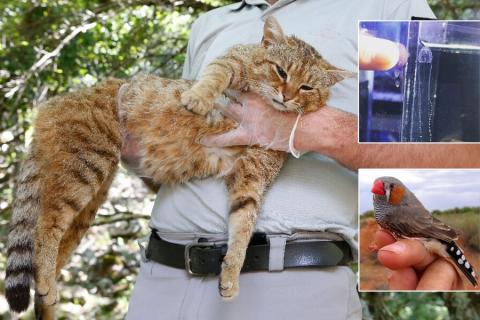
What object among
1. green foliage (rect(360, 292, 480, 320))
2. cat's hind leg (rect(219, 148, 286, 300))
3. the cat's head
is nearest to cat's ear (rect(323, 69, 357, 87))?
the cat's head

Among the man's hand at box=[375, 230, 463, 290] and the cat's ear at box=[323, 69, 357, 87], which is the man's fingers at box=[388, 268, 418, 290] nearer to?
the man's hand at box=[375, 230, 463, 290]

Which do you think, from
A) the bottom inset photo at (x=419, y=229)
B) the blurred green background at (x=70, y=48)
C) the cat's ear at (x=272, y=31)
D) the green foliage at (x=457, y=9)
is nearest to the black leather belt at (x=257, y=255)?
the bottom inset photo at (x=419, y=229)

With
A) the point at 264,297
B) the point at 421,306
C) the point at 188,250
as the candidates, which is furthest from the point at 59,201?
the point at 421,306

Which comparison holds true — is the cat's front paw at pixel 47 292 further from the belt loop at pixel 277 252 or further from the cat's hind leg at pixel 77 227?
the belt loop at pixel 277 252

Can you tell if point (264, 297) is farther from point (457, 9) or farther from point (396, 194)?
point (457, 9)

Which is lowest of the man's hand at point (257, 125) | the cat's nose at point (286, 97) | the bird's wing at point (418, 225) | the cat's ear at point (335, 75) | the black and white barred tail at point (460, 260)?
the black and white barred tail at point (460, 260)

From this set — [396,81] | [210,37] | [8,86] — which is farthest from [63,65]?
[396,81]

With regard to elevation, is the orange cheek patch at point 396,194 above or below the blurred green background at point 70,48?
above
